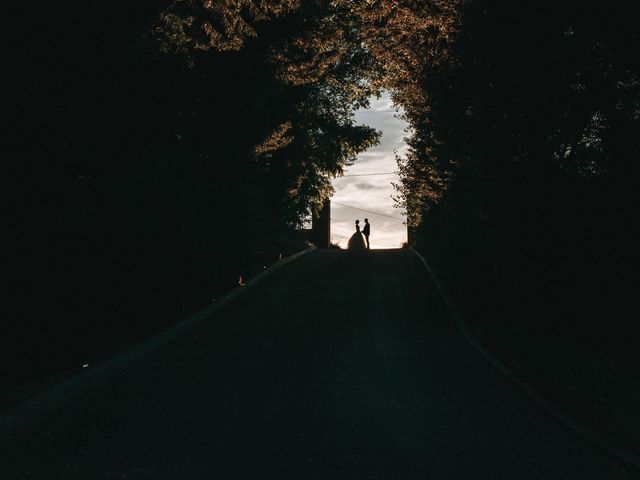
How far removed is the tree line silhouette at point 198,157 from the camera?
1391 centimetres

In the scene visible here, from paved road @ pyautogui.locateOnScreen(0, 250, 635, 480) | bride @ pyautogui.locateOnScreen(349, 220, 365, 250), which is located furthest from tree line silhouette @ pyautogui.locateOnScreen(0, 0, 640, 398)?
bride @ pyautogui.locateOnScreen(349, 220, 365, 250)

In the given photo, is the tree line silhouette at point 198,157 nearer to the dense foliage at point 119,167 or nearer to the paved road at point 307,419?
the dense foliage at point 119,167

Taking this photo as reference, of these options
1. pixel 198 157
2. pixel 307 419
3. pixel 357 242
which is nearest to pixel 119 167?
pixel 307 419

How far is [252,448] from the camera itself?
24.8ft

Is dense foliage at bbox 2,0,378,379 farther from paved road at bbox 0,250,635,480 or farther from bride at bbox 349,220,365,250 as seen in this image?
bride at bbox 349,220,365,250

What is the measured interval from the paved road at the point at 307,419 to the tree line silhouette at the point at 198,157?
2.68 metres

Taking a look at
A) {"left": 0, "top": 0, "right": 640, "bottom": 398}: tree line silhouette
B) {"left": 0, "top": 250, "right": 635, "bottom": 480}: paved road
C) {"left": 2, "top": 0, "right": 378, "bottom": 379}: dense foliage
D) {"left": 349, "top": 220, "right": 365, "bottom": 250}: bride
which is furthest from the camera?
{"left": 349, "top": 220, "right": 365, "bottom": 250}: bride

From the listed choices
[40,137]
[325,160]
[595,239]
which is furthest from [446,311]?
[325,160]

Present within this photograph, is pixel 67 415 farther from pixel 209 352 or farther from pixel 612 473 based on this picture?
pixel 612 473

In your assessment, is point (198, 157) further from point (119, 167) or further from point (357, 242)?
point (357, 242)

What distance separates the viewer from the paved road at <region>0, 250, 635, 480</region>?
6977 millimetres

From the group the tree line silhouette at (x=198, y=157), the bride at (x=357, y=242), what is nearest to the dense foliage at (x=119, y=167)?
the tree line silhouette at (x=198, y=157)

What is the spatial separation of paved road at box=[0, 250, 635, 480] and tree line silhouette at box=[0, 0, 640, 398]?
2684 millimetres

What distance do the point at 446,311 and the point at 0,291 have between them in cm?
1094
